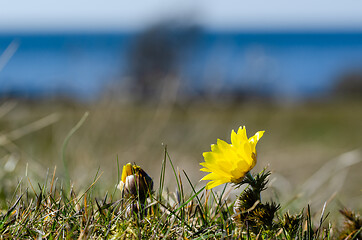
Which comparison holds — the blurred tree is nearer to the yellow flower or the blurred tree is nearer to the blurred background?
the blurred background

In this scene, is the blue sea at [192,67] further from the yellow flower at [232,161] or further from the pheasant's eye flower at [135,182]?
the yellow flower at [232,161]

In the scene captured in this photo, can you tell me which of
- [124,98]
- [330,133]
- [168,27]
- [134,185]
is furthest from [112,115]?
[168,27]

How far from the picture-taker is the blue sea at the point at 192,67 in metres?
3.83

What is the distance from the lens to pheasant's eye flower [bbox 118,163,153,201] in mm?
906

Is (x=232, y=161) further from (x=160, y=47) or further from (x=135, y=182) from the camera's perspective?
(x=160, y=47)

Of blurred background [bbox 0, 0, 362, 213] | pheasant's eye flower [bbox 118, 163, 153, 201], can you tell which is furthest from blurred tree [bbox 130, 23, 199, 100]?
pheasant's eye flower [bbox 118, 163, 153, 201]

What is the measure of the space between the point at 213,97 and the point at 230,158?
307cm

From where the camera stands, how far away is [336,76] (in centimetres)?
2202

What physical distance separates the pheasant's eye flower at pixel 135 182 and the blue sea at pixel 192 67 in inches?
49.2

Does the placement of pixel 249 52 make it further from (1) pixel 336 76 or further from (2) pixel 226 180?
(1) pixel 336 76

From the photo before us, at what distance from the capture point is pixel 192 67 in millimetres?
17391

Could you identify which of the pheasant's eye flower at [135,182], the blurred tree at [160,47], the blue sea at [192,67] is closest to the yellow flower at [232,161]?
the pheasant's eye flower at [135,182]

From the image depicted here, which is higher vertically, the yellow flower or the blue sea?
the blue sea

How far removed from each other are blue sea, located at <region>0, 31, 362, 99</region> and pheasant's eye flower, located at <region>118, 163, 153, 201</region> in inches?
49.2
